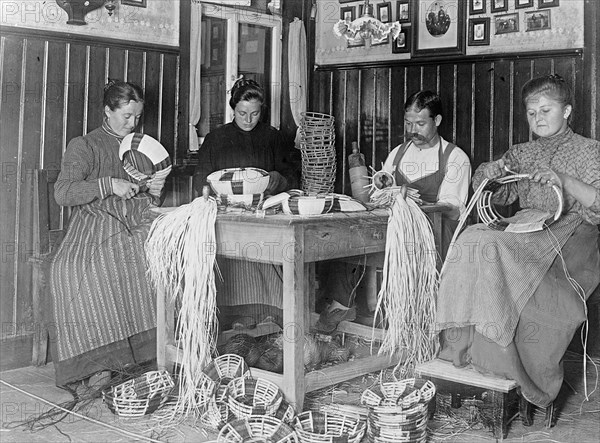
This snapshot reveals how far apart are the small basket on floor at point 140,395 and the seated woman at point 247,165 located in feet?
2.63

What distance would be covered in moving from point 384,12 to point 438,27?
0.52 meters

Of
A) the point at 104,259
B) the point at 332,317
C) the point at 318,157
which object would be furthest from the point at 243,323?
the point at 318,157

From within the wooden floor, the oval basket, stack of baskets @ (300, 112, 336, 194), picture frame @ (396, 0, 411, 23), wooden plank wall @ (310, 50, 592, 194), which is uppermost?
picture frame @ (396, 0, 411, 23)

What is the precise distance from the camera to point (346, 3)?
5.69 m

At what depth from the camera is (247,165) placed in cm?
489

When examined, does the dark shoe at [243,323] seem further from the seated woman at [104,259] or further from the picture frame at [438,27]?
the picture frame at [438,27]

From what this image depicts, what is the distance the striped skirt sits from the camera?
3861 mm

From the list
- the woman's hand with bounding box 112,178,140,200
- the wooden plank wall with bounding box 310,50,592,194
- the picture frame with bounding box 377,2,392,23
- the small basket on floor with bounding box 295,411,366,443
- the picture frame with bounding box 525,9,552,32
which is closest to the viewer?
the small basket on floor with bounding box 295,411,366,443

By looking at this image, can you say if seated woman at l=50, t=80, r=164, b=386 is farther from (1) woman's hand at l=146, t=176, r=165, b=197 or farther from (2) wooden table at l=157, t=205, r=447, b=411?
(2) wooden table at l=157, t=205, r=447, b=411

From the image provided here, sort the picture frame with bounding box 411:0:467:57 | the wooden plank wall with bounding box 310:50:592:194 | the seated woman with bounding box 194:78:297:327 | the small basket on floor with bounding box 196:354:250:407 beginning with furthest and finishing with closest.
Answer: the picture frame with bounding box 411:0:467:57, the wooden plank wall with bounding box 310:50:592:194, the seated woman with bounding box 194:78:297:327, the small basket on floor with bounding box 196:354:250:407

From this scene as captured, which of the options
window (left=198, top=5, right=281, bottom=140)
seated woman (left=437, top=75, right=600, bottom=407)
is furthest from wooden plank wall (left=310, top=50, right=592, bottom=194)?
seated woman (left=437, top=75, right=600, bottom=407)

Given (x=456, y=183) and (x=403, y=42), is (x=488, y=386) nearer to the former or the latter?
(x=456, y=183)

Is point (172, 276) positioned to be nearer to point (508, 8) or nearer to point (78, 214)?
point (78, 214)

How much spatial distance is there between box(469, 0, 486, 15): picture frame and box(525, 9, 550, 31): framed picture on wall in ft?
0.99
